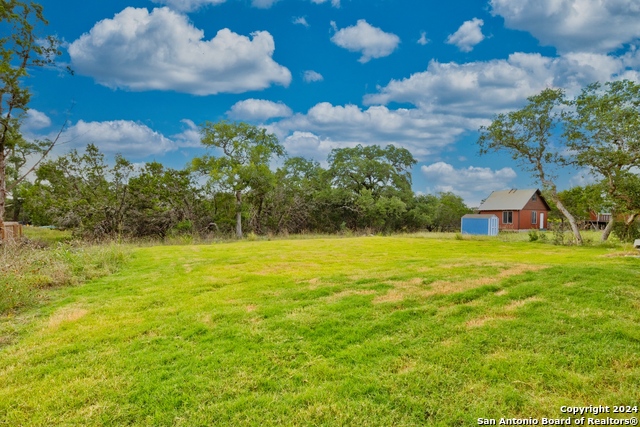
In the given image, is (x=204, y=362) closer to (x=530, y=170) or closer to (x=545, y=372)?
(x=545, y=372)

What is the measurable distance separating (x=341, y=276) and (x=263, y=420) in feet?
14.0

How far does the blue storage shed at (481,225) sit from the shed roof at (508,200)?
4673mm

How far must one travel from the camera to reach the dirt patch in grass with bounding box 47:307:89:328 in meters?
4.44

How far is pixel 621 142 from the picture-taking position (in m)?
14.2

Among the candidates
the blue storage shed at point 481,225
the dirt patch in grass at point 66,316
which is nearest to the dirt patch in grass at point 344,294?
the dirt patch in grass at point 66,316

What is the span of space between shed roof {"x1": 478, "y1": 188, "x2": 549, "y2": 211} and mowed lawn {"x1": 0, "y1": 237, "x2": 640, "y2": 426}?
26541mm

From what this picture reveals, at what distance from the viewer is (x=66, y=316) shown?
15.4 ft

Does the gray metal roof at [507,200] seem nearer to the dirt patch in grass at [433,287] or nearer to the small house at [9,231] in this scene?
the dirt patch in grass at [433,287]

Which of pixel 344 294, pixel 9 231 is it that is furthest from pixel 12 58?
pixel 344 294

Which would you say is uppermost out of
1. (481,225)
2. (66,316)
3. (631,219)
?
(631,219)

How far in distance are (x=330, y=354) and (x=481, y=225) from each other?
1025 inches

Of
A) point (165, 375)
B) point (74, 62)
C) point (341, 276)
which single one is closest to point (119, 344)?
point (165, 375)

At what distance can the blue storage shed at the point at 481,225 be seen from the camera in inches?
1031

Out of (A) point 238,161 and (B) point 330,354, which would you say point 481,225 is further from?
(B) point 330,354
